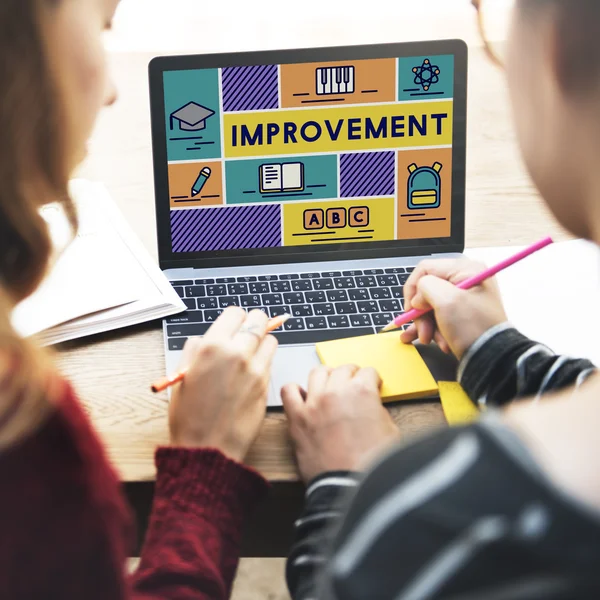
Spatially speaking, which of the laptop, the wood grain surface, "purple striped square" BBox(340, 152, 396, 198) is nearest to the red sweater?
the wood grain surface

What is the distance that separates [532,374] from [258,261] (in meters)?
0.37

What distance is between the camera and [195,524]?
65 centimetres

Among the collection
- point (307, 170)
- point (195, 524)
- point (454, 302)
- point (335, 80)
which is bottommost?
point (195, 524)

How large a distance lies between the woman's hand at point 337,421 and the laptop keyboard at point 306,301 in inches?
4.4

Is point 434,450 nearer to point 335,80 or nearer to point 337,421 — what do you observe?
point 337,421

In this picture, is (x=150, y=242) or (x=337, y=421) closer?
(x=337, y=421)

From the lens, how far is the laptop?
947 mm

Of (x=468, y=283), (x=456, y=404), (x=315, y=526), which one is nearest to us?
(x=315, y=526)

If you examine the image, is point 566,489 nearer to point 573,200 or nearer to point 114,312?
point 573,200

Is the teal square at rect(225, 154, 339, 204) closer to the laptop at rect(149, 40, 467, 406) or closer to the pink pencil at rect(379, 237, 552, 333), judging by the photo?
the laptop at rect(149, 40, 467, 406)

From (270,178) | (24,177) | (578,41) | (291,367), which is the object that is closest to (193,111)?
(270,178)

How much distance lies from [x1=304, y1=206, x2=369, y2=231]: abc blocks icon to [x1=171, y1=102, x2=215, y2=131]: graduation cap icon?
16 centimetres

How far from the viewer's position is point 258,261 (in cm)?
99

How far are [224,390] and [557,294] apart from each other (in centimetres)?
41
